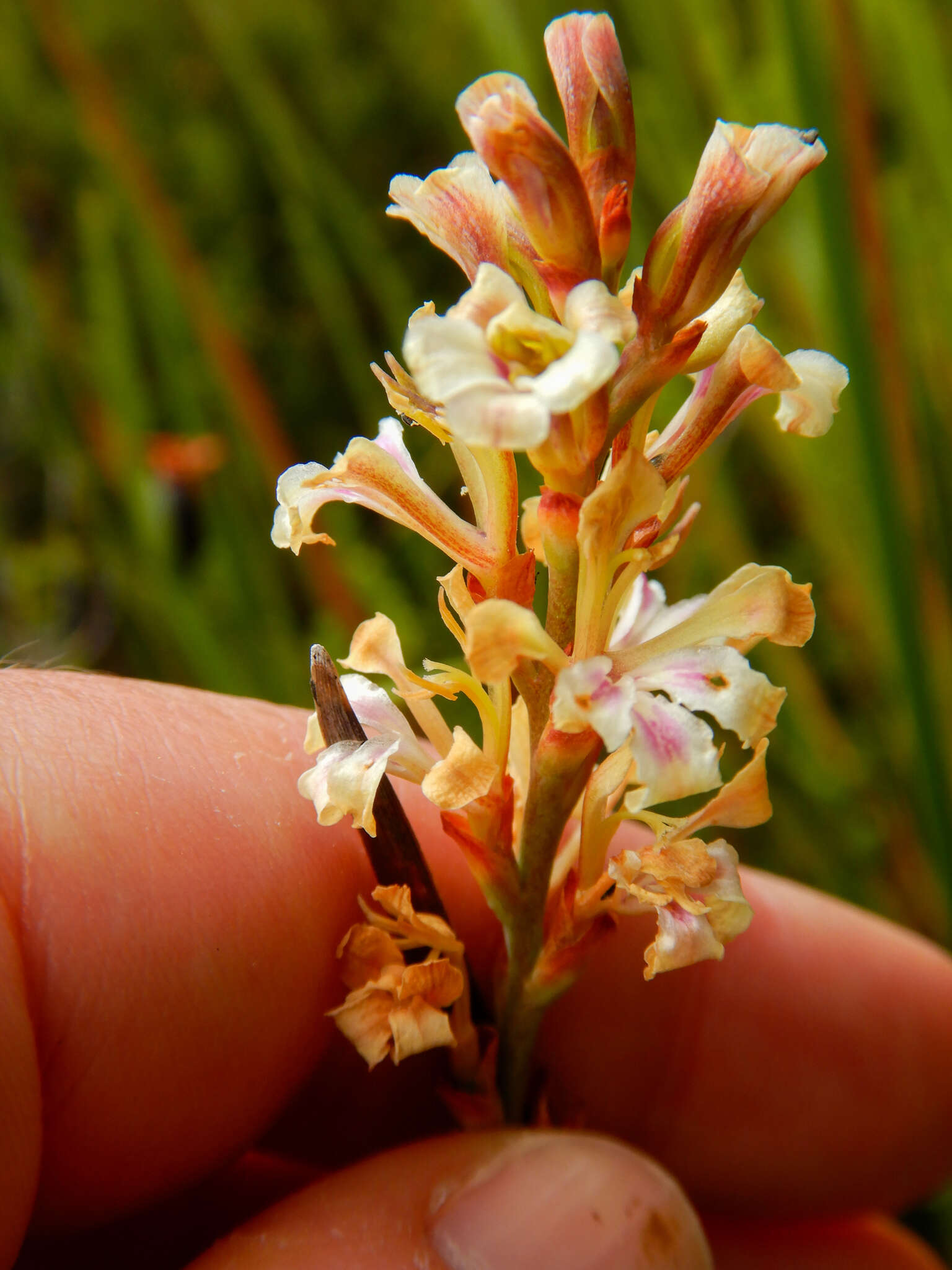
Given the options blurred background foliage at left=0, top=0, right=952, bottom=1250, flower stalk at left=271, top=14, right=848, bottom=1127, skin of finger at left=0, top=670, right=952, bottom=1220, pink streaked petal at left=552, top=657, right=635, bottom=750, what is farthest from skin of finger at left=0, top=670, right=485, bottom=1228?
pink streaked petal at left=552, top=657, right=635, bottom=750

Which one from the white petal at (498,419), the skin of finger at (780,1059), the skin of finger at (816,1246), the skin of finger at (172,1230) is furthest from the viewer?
the skin of finger at (816,1246)

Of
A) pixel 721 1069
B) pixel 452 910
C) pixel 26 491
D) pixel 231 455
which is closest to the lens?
Result: pixel 452 910

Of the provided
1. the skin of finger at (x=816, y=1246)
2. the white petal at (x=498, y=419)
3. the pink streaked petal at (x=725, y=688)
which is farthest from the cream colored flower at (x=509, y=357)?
the skin of finger at (x=816, y=1246)

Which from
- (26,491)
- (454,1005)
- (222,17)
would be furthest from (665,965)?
(26,491)

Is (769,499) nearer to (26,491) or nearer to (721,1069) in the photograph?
(721,1069)

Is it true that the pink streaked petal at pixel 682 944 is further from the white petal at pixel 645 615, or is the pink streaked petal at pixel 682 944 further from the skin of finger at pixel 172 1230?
the skin of finger at pixel 172 1230
